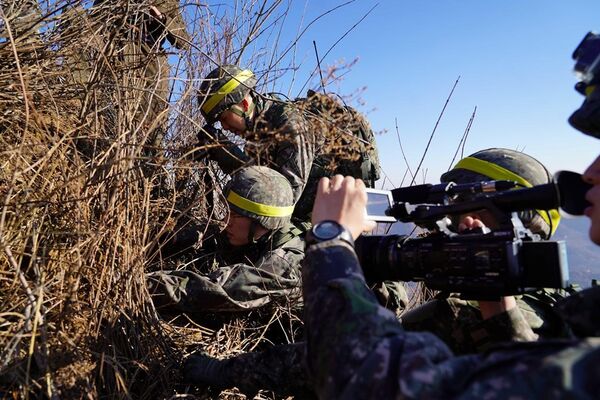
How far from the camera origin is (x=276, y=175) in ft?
9.07

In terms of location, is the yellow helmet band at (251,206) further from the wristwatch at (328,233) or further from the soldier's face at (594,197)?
the soldier's face at (594,197)

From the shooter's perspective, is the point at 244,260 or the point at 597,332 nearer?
the point at 597,332

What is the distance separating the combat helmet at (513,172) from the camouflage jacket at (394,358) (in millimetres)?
1269

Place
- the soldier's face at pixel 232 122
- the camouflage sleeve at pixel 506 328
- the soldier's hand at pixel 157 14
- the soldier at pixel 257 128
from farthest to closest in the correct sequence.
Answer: the soldier's face at pixel 232 122 → the soldier at pixel 257 128 → the soldier's hand at pixel 157 14 → the camouflage sleeve at pixel 506 328

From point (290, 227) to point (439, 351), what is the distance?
2.00 meters

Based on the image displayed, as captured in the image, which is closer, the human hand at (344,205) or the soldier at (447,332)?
the human hand at (344,205)

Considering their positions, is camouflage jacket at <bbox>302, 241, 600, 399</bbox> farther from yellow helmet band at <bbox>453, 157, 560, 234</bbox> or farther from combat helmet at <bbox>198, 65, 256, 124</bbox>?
combat helmet at <bbox>198, 65, 256, 124</bbox>

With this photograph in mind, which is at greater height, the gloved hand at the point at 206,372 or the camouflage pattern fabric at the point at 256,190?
the camouflage pattern fabric at the point at 256,190

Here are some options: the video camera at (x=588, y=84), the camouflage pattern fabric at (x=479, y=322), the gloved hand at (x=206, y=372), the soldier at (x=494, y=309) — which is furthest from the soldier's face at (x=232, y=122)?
the video camera at (x=588, y=84)

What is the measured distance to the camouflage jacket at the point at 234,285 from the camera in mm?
2221

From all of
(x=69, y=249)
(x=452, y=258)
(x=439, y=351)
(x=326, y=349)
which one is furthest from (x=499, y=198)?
(x=69, y=249)

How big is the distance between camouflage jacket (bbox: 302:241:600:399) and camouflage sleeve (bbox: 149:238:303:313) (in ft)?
3.85

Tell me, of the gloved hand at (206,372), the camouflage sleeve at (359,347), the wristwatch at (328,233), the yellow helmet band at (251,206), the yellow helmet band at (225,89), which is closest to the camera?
the camouflage sleeve at (359,347)

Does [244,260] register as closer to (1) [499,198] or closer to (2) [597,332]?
(1) [499,198]
